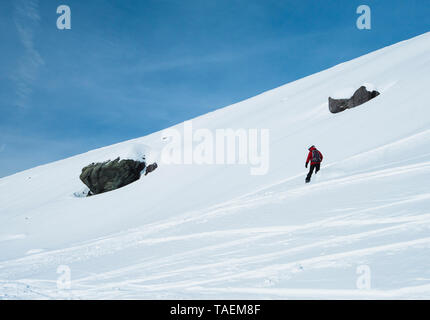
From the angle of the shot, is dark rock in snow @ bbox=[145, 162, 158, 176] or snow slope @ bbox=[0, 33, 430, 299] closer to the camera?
snow slope @ bbox=[0, 33, 430, 299]

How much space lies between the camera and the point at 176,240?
711 centimetres

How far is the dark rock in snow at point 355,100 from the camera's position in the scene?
50.1 feet

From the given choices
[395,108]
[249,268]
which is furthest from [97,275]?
[395,108]

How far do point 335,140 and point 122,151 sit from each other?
521 inches

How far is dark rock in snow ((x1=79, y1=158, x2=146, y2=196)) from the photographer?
18672 millimetres
